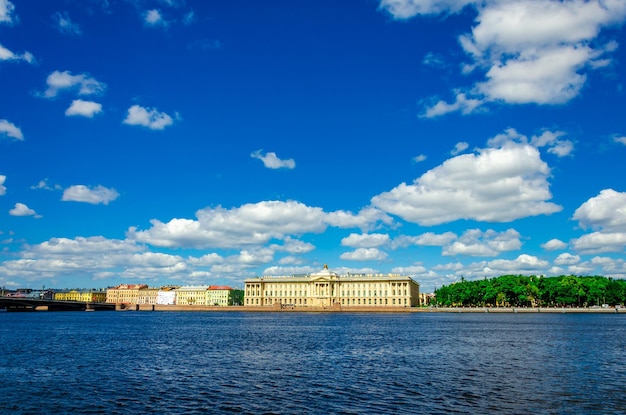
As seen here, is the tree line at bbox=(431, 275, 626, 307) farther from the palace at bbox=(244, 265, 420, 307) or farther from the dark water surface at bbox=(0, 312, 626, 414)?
the dark water surface at bbox=(0, 312, 626, 414)

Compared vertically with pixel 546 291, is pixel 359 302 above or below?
below

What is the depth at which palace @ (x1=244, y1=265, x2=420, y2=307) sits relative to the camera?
186137 mm

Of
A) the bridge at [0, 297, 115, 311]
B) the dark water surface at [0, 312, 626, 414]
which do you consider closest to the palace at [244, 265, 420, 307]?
the bridge at [0, 297, 115, 311]

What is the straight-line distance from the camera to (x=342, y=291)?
192250mm

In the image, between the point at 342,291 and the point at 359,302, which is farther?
the point at 342,291

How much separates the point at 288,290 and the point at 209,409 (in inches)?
7010

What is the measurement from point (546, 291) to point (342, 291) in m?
69.6

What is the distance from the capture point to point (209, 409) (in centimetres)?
2139

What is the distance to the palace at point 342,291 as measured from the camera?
186 metres

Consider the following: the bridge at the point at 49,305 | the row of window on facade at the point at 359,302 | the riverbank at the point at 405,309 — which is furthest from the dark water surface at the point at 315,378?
the row of window on facade at the point at 359,302

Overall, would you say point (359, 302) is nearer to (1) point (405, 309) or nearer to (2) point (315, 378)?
(1) point (405, 309)

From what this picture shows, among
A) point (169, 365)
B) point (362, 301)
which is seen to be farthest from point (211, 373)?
point (362, 301)

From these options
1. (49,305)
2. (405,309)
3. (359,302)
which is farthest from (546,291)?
(49,305)

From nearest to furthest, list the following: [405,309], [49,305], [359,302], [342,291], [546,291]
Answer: [546,291], [405,309], [49,305], [359,302], [342,291]
